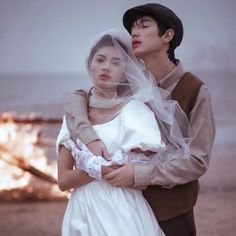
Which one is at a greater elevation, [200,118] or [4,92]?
[200,118]

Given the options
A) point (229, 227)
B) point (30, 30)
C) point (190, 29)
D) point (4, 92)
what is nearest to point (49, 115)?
point (4, 92)

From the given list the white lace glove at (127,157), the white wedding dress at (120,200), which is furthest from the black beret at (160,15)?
the white lace glove at (127,157)

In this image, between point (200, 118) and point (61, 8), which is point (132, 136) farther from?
point (61, 8)

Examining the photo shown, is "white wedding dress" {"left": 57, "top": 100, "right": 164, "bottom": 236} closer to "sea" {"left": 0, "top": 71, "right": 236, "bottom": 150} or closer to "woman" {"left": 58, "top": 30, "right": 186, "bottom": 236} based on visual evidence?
"woman" {"left": 58, "top": 30, "right": 186, "bottom": 236}

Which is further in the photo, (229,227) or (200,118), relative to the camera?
(229,227)

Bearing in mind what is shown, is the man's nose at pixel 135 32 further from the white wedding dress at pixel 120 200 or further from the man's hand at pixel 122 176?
the man's hand at pixel 122 176

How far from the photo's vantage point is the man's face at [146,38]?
163cm

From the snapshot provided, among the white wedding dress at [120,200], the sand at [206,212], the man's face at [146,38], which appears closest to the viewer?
the white wedding dress at [120,200]

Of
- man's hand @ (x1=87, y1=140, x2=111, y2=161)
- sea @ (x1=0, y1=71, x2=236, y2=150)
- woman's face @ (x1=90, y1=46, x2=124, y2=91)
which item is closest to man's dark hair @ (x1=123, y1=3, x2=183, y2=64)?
woman's face @ (x1=90, y1=46, x2=124, y2=91)

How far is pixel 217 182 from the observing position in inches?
121

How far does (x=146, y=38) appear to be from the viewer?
5.35 ft

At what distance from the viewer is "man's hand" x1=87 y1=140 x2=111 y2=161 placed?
5.09 feet

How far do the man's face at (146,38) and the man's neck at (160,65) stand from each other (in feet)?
0.09

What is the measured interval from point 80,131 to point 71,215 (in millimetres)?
239
